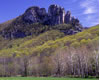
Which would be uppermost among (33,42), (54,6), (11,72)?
(54,6)

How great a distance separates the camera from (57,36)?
15725 centimetres

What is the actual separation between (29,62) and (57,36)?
88.2 m

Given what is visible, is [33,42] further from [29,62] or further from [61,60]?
[61,60]

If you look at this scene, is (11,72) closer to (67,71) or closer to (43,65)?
(43,65)

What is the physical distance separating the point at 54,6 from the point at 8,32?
58.0 metres

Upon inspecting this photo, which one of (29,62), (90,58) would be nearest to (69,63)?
(90,58)

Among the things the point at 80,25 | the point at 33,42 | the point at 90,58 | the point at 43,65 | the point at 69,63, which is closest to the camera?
the point at 90,58

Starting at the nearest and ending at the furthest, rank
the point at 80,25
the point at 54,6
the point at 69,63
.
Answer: the point at 69,63 → the point at 80,25 → the point at 54,6

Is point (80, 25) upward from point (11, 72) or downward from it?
upward

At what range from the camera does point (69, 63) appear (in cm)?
5619

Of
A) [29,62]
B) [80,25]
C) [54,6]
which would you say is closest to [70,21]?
[80,25]

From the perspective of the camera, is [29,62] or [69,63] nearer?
[69,63]

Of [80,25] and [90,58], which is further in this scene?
[80,25]

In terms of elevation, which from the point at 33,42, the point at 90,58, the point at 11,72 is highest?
the point at 33,42
